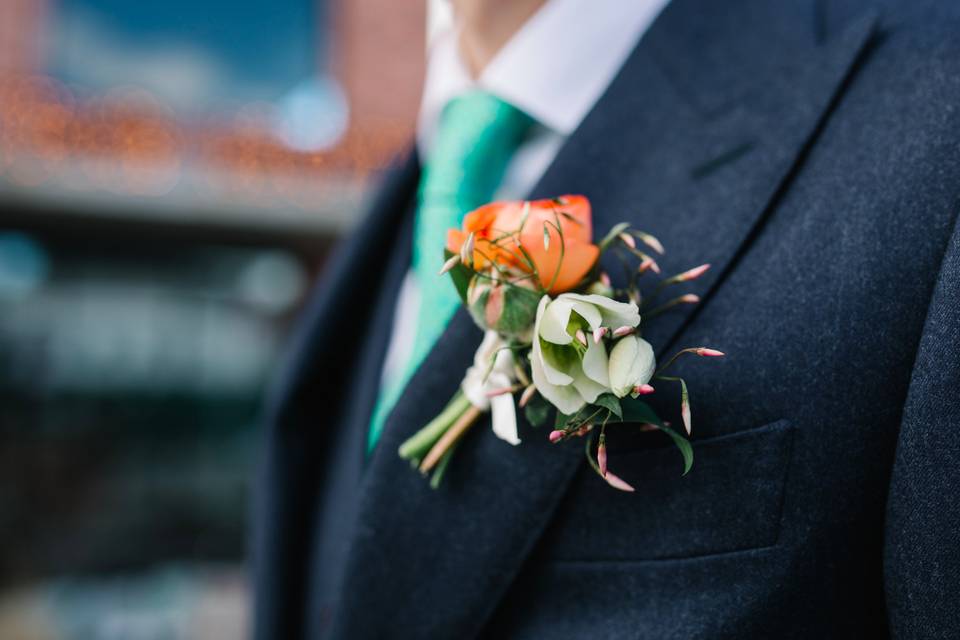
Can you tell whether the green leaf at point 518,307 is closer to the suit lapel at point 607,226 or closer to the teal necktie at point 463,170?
the suit lapel at point 607,226

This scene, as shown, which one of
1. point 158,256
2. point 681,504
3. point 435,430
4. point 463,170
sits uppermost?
point 463,170

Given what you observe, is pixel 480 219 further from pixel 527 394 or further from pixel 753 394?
pixel 753 394

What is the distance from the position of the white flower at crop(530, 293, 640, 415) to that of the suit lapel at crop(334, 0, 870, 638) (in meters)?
0.17

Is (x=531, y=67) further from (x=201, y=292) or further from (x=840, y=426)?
(x=201, y=292)

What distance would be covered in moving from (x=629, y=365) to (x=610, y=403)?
0.04 meters

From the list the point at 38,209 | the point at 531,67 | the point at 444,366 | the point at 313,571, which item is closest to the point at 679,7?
the point at 531,67

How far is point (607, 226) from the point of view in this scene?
2.85 feet

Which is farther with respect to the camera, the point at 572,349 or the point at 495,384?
the point at 495,384

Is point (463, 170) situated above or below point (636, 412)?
above

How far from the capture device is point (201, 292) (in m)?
7.07

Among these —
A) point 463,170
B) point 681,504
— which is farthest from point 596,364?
point 463,170

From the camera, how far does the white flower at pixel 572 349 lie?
61 centimetres

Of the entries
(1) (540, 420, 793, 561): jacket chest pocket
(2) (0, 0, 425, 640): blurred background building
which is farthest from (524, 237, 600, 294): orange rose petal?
(2) (0, 0, 425, 640): blurred background building

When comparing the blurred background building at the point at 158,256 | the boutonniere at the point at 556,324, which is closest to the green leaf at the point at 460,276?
the boutonniere at the point at 556,324
